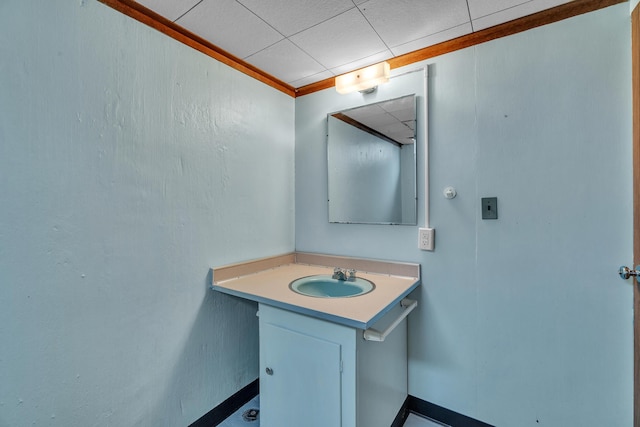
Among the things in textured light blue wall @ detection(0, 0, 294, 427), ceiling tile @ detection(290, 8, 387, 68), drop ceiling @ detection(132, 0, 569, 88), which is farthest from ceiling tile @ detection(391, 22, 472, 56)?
textured light blue wall @ detection(0, 0, 294, 427)

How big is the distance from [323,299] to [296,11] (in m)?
1.35

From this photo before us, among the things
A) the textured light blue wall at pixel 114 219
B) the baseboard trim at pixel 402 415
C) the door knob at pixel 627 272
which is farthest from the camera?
the baseboard trim at pixel 402 415

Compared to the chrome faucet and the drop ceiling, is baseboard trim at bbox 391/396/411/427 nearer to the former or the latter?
the chrome faucet

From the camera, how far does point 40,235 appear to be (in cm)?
100

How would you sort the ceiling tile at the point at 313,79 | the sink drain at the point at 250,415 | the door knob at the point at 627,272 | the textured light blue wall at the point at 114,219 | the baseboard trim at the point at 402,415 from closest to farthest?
1. the textured light blue wall at the point at 114,219
2. the door knob at the point at 627,272
3. the baseboard trim at the point at 402,415
4. the sink drain at the point at 250,415
5. the ceiling tile at the point at 313,79

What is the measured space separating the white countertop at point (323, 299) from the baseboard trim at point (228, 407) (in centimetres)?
71

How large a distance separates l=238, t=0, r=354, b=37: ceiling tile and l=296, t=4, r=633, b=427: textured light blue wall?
69cm

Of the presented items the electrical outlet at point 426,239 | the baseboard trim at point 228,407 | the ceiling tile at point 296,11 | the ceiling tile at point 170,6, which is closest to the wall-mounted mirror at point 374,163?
the electrical outlet at point 426,239

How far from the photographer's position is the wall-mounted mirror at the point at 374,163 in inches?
66.3

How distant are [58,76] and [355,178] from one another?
1.54m

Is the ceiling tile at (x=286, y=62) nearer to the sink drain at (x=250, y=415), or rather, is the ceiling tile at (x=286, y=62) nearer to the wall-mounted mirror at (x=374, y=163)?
the wall-mounted mirror at (x=374, y=163)

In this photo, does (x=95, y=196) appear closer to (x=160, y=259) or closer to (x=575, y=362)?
(x=160, y=259)

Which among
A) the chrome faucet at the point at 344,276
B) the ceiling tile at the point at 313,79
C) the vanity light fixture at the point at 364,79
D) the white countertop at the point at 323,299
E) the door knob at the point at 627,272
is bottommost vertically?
the white countertop at the point at 323,299

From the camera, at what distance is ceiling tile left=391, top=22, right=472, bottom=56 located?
1.43m
